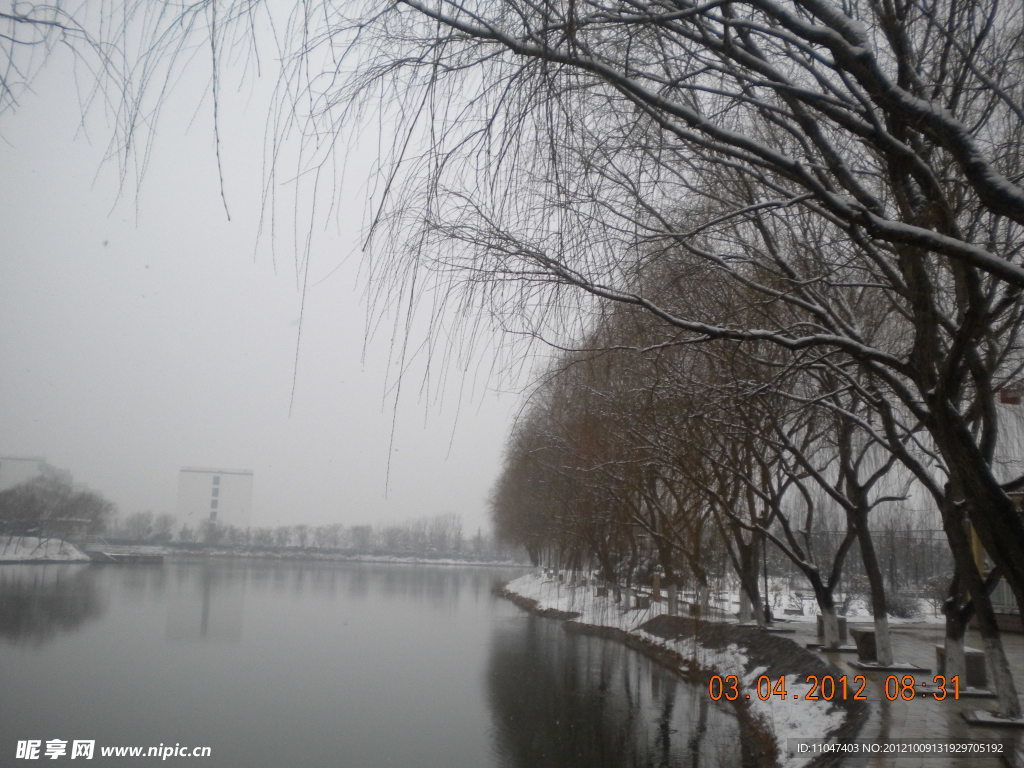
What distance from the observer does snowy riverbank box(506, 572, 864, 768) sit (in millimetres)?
7688

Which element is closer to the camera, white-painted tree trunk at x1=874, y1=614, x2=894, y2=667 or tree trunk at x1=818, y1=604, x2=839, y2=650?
white-painted tree trunk at x1=874, y1=614, x2=894, y2=667

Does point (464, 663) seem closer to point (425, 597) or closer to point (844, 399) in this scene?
point (844, 399)

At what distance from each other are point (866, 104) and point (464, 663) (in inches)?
553

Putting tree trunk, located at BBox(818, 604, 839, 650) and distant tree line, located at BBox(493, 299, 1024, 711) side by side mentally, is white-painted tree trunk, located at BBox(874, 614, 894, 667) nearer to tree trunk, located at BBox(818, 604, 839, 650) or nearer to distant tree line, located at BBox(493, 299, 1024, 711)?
distant tree line, located at BBox(493, 299, 1024, 711)

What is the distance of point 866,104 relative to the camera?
10.9ft

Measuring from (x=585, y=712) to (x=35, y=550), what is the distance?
99.5 feet

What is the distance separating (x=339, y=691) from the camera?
12.3m

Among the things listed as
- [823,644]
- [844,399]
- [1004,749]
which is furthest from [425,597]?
[1004,749]

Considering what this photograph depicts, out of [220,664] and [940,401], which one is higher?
[940,401]

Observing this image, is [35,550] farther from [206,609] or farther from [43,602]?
A: [206,609]

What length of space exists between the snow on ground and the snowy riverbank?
21560 millimetres
